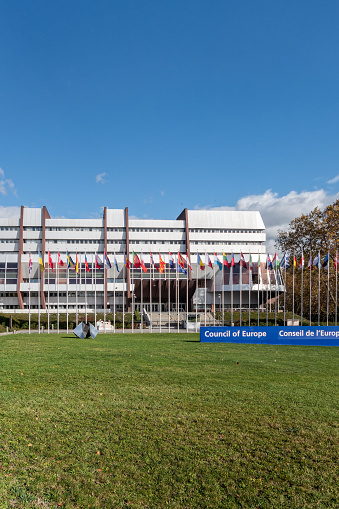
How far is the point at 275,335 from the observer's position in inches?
978

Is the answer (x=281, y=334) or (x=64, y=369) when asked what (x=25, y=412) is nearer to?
(x=64, y=369)

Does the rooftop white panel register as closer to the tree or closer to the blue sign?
the tree

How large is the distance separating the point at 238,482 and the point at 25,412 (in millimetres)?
4737

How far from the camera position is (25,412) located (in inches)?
310

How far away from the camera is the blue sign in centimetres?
2452

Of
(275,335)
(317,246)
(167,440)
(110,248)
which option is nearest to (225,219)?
(110,248)

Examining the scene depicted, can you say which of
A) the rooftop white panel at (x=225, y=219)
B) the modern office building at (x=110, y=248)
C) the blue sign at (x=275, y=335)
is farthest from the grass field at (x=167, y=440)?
the rooftop white panel at (x=225, y=219)

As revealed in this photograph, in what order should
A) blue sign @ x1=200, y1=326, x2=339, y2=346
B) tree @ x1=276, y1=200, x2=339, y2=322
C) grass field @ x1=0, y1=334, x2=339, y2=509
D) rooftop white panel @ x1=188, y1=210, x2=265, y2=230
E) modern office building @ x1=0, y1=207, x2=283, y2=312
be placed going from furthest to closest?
1. rooftop white panel @ x1=188, y1=210, x2=265, y2=230
2. modern office building @ x1=0, y1=207, x2=283, y2=312
3. tree @ x1=276, y1=200, x2=339, y2=322
4. blue sign @ x1=200, y1=326, x2=339, y2=346
5. grass field @ x1=0, y1=334, x2=339, y2=509

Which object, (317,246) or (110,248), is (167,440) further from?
(110,248)

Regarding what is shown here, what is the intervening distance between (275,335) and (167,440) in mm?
19689

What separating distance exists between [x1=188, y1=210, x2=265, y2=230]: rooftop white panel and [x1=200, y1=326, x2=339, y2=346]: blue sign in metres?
52.3

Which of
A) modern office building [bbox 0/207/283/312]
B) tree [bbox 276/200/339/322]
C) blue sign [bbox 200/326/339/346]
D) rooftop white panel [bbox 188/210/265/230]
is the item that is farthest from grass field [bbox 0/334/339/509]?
rooftop white panel [bbox 188/210/265/230]

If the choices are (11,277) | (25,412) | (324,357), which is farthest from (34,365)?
(11,277)

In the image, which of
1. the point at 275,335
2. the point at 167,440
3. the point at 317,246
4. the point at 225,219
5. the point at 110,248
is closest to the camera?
the point at 167,440
